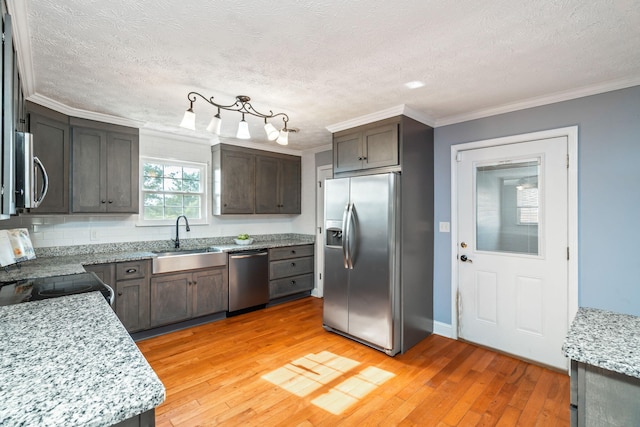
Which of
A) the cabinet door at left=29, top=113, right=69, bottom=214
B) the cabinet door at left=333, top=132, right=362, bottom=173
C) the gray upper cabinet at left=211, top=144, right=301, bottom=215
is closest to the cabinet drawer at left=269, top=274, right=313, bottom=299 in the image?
the gray upper cabinet at left=211, top=144, right=301, bottom=215

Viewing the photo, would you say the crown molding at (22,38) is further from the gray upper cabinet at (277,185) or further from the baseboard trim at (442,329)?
the baseboard trim at (442,329)

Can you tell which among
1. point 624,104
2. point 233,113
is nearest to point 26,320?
point 233,113

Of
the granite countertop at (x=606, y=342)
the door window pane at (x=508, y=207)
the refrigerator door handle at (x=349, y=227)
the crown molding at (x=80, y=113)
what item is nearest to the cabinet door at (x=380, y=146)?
the refrigerator door handle at (x=349, y=227)

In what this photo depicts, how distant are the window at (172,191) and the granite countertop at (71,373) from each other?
273 cm

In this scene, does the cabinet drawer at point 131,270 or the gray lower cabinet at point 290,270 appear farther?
the gray lower cabinet at point 290,270

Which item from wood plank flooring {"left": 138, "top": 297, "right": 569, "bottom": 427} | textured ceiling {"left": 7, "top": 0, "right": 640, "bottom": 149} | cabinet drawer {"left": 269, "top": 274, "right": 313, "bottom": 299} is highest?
textured ceiling {"left": 7, "top": 0, "right": 640, "bottom": 149}

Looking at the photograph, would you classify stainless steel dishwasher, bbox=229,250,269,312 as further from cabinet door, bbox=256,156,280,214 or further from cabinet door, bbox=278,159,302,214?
cabinet door, bbox=278,159,302,214

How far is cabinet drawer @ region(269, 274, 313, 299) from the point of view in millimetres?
4395

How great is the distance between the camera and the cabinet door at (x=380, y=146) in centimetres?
307

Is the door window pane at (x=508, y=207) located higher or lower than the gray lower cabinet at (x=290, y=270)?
higher

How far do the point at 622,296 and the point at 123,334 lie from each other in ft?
10.9

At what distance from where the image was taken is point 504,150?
9.86 ft

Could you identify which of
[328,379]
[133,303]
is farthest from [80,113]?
[328,379]

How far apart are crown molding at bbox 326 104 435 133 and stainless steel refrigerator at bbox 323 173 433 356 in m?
0.62
